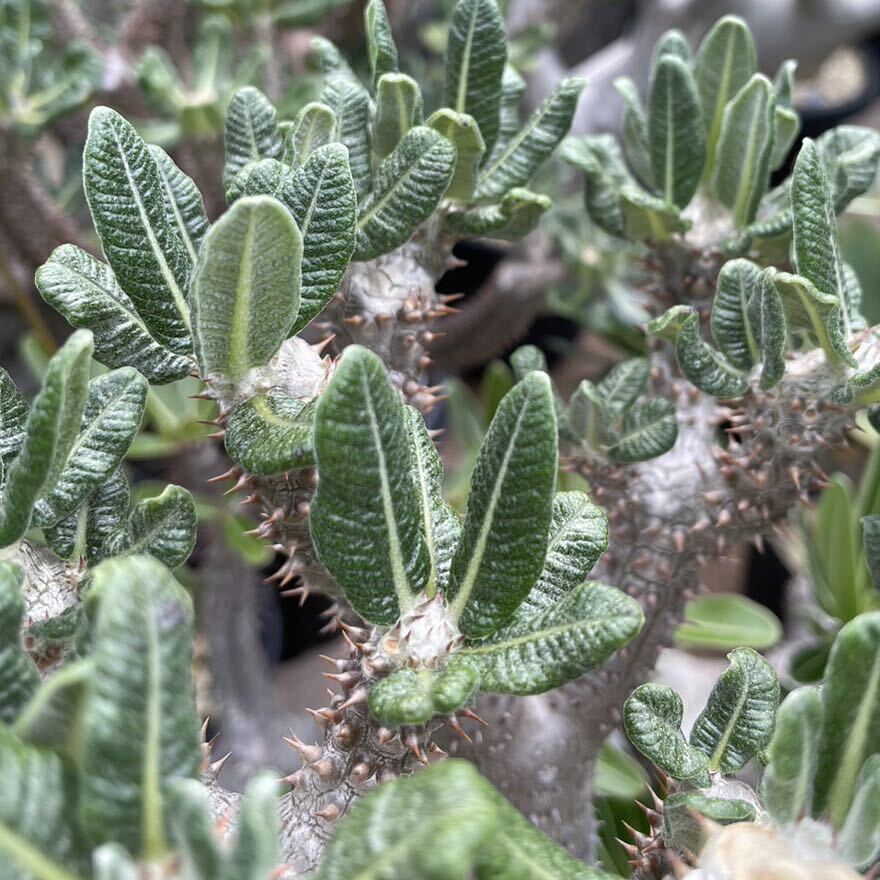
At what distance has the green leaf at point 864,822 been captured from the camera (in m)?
0.42

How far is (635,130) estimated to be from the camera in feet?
2.66

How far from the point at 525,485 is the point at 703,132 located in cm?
43

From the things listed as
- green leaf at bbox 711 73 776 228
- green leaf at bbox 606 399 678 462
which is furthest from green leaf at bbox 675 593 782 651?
green leaf at bbox 711 73 776 228

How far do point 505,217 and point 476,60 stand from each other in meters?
0.12

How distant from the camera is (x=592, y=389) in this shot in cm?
74

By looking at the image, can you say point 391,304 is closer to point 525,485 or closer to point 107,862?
point 525,485

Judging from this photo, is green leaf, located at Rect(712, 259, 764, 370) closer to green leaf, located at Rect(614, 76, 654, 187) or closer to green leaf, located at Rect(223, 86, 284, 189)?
green leaf, located at Rect(614, 76, 654, 187)

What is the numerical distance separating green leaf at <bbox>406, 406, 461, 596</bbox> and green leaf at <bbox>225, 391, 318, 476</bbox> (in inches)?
2.5

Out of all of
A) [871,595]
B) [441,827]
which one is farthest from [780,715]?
[871,595]

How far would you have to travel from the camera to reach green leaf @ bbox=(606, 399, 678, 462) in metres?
0.70

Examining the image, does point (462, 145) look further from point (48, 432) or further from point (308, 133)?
point (48, 432)

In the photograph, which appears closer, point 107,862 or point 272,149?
point 107,862

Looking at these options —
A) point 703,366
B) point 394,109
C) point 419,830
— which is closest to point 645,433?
point 703,366

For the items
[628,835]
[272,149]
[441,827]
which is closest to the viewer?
[441,827]
